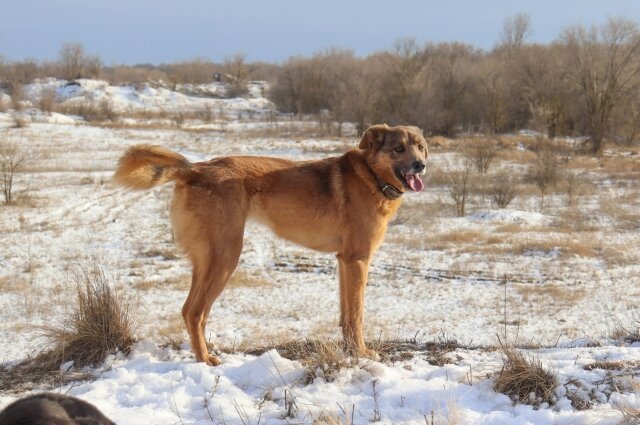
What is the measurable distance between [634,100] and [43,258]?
3512 cm

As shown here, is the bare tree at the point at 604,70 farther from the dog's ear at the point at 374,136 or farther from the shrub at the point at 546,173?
the dog's ear at the point at 374,136

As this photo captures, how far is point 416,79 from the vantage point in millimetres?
46219

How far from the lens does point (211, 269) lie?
15.3 ft

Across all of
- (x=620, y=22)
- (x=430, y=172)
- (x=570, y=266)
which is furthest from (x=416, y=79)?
(x=570, y=266)

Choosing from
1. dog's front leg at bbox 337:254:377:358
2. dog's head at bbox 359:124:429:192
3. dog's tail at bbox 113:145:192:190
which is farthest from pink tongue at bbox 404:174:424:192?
dog's tail at bbox 113:145:192:190

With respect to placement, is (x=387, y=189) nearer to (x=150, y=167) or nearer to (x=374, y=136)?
(x=374, y=136)

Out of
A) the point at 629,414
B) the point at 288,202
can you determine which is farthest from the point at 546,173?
the point at 629,414

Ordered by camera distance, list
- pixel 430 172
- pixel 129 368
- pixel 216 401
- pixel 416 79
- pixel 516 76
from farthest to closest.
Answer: pixel 416 79 → pixel 516 76 → pixel 430 172 → pixel 129 368 → pixel 216 401

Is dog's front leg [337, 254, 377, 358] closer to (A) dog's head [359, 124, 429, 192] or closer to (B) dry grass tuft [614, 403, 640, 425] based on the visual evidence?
(A) dog's head [359, 124, 429, 192]

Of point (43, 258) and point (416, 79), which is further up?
point (416, 79)

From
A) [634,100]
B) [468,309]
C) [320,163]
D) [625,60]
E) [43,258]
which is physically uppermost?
[625,60]

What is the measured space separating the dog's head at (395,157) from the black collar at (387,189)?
0.09 feet

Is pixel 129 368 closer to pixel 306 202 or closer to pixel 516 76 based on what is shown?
pixel 306 202

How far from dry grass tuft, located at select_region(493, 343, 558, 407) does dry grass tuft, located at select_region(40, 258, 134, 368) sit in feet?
9.84
